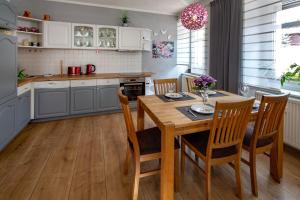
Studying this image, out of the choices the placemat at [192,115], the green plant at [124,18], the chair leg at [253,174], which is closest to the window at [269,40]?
the placemat at [192,115]

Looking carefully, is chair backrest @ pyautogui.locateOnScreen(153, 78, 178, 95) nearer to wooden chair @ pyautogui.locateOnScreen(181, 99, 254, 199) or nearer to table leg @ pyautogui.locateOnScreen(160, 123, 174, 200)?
wooden chair @ pyautogui.locateOnScreen(181, 99, 254, 199)

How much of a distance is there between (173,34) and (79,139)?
3819 mm

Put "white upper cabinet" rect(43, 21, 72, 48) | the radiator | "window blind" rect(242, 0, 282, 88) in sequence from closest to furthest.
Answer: the radiator < "window blind" rect(242, 0, 282, 88) < "white upper cabinet" rect(43, 21, 72, 48)

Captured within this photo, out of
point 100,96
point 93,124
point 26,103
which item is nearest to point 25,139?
point 26,103

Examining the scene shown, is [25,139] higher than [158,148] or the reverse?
the reverse

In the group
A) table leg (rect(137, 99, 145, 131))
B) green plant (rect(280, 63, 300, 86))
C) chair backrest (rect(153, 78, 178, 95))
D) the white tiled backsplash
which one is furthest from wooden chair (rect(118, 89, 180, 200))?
the white tiled backsplash

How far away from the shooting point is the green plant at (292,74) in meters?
2.43

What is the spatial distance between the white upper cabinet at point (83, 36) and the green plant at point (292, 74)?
3563 millimetres

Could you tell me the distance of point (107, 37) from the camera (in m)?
4.43

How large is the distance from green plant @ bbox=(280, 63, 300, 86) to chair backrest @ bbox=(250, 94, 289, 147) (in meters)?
0.96

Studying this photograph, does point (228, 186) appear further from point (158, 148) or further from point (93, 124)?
point (93, 124)

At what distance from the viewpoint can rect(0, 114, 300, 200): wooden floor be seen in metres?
1.81

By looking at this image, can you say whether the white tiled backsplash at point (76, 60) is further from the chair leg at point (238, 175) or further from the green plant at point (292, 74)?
the chair leg at point (238, 175)

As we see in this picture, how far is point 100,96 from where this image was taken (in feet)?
13.9
